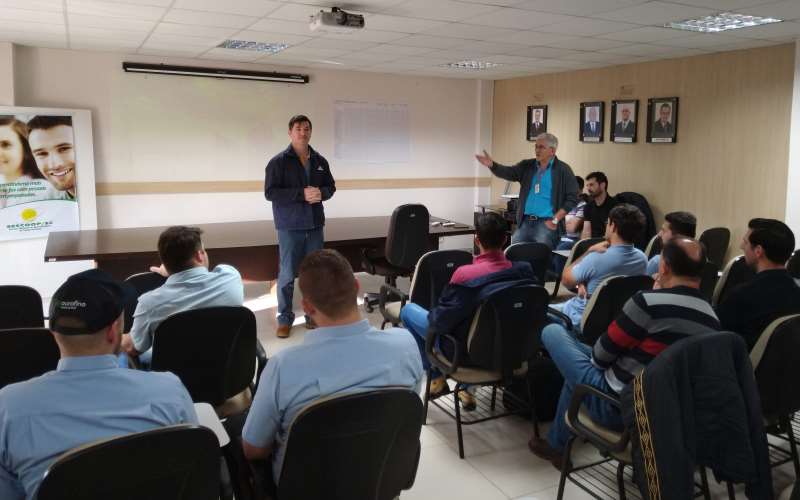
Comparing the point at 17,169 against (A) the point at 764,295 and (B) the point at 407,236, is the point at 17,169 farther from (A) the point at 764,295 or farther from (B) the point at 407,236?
(A) the point at 764,295

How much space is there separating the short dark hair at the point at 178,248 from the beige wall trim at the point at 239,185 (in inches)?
195

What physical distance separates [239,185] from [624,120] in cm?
458

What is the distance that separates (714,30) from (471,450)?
3.92 m

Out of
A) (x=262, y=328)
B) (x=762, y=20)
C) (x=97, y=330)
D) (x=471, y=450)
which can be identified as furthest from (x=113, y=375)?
(x=762, y=20)

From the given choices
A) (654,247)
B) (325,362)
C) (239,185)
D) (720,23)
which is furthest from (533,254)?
(239,185)

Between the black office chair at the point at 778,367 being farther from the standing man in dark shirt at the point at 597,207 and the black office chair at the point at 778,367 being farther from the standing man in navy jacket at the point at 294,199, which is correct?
the standing man in dark shirt at the point at 597,207

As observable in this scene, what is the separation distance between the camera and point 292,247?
16.7ft

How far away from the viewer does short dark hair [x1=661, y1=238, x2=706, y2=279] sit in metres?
2.27

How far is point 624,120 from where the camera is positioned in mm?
7066

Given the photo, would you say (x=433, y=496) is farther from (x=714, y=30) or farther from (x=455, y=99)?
(x=455, y=99)

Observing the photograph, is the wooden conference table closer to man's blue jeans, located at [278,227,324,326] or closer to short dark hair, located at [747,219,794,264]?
man's blue jeans, located at [278,227,324,326]

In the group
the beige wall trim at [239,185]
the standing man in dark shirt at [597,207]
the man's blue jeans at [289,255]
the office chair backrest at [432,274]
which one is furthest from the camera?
the beige wall trim at [239,185]

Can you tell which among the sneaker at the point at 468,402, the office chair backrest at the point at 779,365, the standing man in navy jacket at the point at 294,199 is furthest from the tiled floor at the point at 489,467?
the standing man in navy jacket at the point at 294,199

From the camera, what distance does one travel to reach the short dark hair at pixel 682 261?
2.27 m
